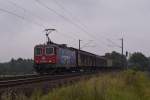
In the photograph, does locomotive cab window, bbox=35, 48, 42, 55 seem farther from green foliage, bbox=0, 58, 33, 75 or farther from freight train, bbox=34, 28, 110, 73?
green foliage, bbox=0, 58, 33, 75

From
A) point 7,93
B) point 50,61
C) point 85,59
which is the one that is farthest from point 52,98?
point 85,59

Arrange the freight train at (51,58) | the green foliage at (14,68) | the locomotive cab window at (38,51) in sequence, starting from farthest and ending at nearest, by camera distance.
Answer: the green foliage at (14,68), the locomotive cab window at (38,51), the freight train at (51,58)

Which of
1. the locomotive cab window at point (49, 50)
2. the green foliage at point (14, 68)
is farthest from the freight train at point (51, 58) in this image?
the green foliage at point (14, 68)

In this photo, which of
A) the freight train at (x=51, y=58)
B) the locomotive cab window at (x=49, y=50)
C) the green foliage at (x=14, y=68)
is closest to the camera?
the freight train at (x=51, y=58)

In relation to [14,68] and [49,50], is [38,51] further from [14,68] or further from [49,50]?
[14,68]

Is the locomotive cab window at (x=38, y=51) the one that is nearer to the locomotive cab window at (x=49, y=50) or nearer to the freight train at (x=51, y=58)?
the freight train at (x=51, y=58)

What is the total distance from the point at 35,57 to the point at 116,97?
21642mm

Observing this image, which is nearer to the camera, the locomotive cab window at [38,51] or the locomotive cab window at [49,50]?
the locomotive cab window at [49,50]

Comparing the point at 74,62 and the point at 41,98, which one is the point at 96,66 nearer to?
the point at 74,62

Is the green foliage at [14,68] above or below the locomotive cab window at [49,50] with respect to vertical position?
below

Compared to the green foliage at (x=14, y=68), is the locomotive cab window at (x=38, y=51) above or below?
above

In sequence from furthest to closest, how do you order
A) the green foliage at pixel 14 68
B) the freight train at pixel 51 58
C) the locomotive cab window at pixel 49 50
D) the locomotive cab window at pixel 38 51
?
the green foliage at pixel 14 68 → the locomotive cab window at pixel 38 51 → the locomotive cab window at pixel 49 50 → the freight train at pixel 51 58

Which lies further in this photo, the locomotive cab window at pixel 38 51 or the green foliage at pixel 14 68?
the green foliage at pixel 14 68

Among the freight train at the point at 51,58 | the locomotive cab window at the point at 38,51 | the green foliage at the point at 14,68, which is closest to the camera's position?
the freight train at the point at 51,58
